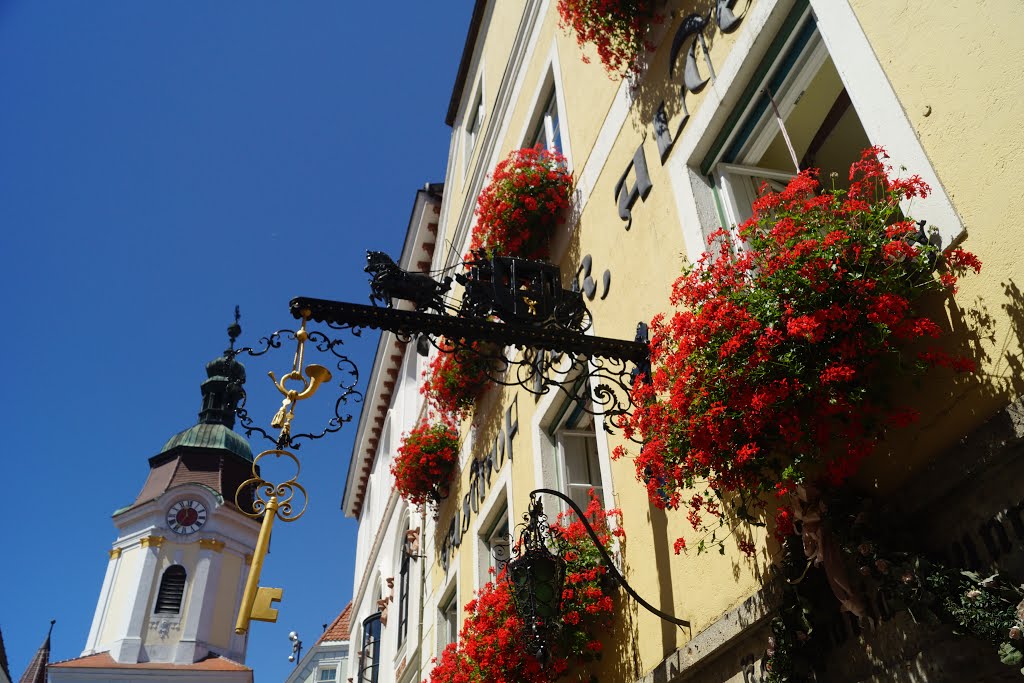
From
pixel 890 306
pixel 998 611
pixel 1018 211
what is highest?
pixel 1018 211

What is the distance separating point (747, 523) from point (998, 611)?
61.3 inches

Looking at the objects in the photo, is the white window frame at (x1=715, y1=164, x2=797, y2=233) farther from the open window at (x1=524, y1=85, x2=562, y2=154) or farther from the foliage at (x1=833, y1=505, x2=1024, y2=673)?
the open window at (x1=524, y1=85, x2=562, y2=154)

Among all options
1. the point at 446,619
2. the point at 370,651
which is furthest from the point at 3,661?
the point at 446,619

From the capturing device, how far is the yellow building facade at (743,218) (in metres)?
3.25

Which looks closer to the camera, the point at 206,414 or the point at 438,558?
the point at 438,558

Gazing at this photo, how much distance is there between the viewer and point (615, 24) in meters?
6.68

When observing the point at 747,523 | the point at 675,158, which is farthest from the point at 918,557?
the point at 675,158

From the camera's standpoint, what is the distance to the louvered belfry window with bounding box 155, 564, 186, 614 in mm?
38375

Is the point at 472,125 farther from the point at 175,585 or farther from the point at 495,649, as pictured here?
the point at 175,585

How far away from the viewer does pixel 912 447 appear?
353 cm

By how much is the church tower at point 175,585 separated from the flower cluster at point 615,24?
3312cm

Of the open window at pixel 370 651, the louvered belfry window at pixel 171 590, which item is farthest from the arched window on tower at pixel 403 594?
the louvered belfry window at pixel 171 590

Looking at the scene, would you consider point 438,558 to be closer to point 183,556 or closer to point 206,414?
point 183,556

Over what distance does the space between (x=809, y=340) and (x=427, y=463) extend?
9.19 metres
